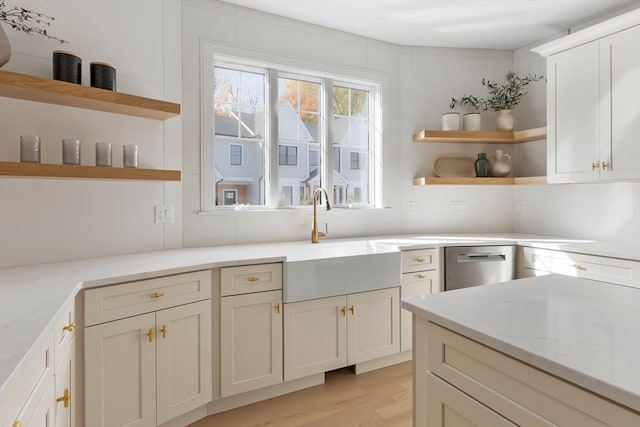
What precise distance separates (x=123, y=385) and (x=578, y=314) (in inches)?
72.2

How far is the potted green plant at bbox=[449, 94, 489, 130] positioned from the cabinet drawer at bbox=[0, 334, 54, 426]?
3.39 meters

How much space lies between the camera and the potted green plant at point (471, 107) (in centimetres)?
338

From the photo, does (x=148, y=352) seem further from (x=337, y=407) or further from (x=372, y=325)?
(x=372, y=325)

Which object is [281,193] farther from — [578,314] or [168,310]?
[578,314]

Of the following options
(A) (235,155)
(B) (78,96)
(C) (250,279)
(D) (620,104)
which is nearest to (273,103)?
(A) (235,155)

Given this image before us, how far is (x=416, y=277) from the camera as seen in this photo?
2.72m

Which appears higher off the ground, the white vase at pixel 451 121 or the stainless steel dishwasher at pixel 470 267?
the white vase at pixel 451 121

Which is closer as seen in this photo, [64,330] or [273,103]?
[64,330]

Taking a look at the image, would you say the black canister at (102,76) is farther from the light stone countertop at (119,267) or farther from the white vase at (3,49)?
the light stone countertop at (119,267)

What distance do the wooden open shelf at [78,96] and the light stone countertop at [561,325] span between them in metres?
1.84

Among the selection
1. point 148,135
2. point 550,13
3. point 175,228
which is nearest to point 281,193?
point 175,228

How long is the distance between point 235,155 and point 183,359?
1.54m

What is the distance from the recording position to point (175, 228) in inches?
99.1

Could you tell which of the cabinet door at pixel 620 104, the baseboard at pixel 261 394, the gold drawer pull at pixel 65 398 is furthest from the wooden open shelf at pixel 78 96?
the cabinet door at pixel 620 104
